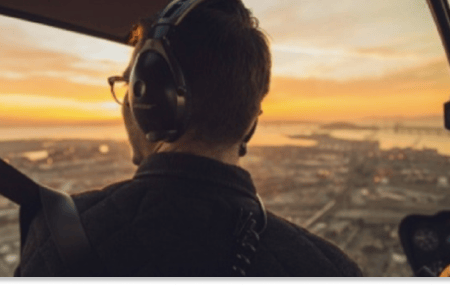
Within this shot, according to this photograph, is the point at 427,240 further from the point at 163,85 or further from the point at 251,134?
the point at 163,85

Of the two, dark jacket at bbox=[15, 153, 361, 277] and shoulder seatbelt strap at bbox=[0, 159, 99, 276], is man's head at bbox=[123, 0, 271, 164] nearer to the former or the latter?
dark jacket at bbox=[15, 153, 361, 277]

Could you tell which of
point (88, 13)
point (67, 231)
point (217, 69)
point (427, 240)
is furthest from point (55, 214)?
point (427, 240)

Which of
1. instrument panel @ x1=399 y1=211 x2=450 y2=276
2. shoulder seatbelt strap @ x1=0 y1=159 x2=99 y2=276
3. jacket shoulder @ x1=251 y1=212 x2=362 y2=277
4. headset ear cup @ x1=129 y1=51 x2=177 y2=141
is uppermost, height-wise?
headset ear cup @ x1=129 y1=51 x2=177 y2=141

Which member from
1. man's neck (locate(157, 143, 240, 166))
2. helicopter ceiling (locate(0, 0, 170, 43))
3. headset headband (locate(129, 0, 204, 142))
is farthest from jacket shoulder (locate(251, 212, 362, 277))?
helicopter ceiling (locate(0, 0, 170, 43))

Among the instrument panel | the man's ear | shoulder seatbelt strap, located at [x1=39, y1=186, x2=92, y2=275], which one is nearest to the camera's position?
shoulder seatbelt strap, located at [x1=39, y1=186, x2=92, y2=275]

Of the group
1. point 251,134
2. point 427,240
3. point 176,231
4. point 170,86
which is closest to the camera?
point 176,231

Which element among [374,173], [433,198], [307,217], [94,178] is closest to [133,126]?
[94,178]

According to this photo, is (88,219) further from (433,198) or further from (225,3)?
(433,198)

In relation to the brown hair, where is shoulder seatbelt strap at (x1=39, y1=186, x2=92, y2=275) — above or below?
below

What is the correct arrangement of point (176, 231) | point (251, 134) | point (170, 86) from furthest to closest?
point (251, 134)
point (170, 86)
point (176, 231)
